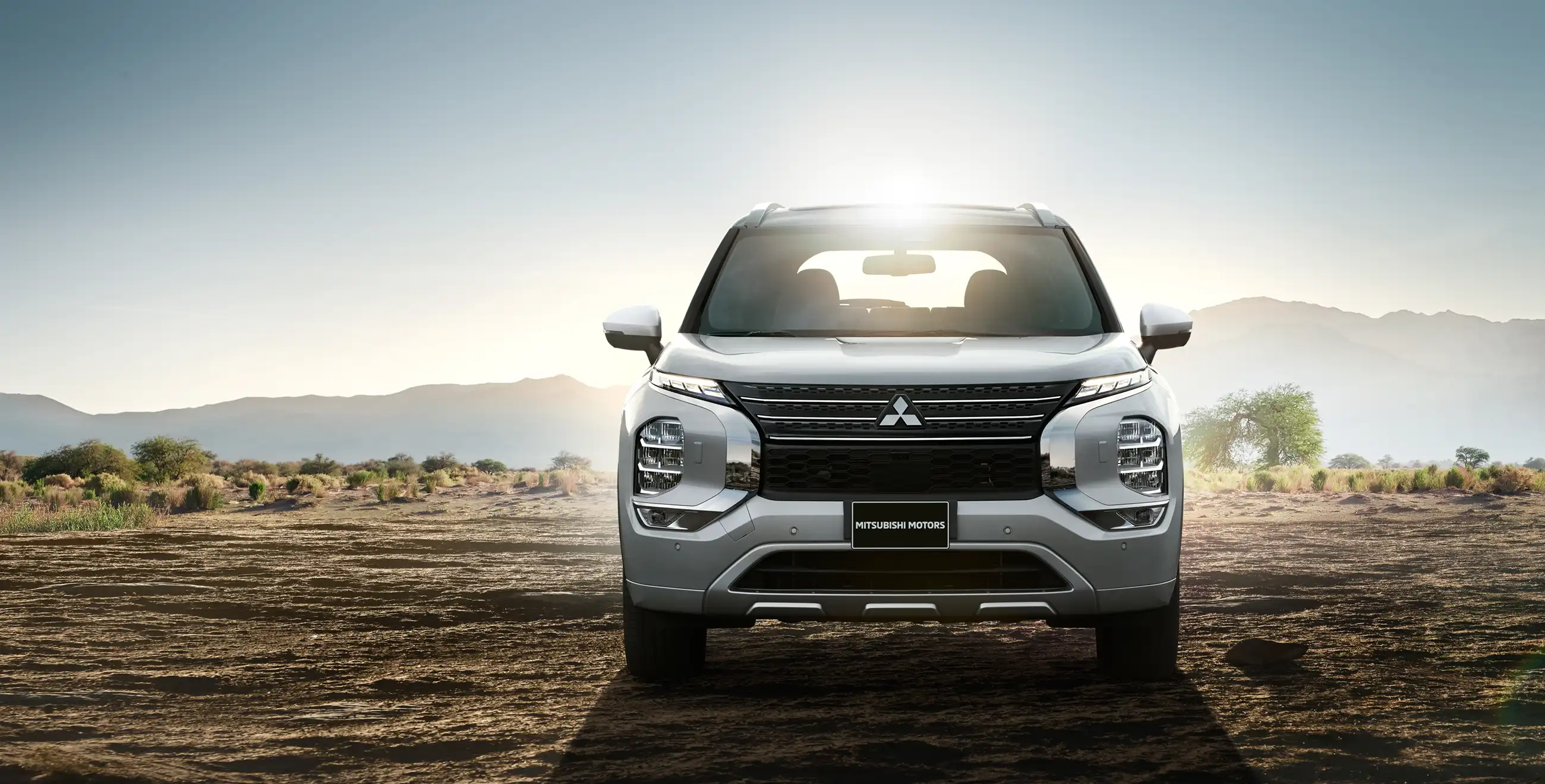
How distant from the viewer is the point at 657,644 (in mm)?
6180

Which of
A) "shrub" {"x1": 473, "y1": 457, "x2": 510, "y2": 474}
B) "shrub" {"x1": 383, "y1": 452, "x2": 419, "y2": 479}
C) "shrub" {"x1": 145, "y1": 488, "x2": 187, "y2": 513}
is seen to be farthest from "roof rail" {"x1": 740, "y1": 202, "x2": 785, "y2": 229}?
"shrub" {"x1": 473, "y1": 457, "x2": 510, "y2": 474}

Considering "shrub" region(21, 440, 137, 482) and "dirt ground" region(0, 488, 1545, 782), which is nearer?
"dirt ground" region(0, 488, 1545, 782)

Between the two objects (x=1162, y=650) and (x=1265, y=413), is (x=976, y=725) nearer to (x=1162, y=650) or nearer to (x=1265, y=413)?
(x=1162, y=650)

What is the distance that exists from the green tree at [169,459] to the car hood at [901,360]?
1791 inches

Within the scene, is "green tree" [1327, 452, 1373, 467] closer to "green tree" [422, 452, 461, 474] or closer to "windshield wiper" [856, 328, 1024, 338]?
"green tree" [422, 452, 461, 474]

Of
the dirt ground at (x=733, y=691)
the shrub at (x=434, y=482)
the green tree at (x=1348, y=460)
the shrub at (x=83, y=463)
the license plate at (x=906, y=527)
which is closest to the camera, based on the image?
the dirt ground at (x=733, y=691)

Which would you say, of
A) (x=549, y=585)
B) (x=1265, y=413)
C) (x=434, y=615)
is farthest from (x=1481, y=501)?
(x=1265, y=413)

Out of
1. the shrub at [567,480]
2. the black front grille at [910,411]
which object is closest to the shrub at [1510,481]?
the shrub at [567,480]

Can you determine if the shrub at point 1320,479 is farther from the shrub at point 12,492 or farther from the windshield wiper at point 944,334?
the shrub at point 12,492

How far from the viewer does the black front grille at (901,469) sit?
5.34m

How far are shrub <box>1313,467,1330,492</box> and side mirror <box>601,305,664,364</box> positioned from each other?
2884 cm

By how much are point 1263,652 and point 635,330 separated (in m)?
3.70

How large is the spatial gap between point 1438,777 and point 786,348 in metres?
2.94

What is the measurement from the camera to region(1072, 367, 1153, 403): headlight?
551cm
